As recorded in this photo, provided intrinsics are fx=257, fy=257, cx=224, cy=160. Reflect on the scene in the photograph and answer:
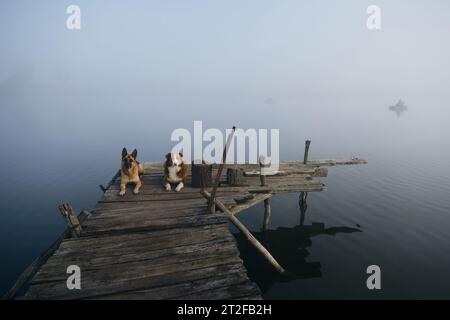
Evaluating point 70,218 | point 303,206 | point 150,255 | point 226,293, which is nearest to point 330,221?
point 303,206

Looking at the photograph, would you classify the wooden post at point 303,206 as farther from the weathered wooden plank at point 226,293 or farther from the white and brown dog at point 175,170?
the weathered wooden plank at point 226,293

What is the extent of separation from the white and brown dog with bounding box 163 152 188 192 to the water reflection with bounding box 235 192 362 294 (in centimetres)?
465

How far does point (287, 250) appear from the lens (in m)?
12.5

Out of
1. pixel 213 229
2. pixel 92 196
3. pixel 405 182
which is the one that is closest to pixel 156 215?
pixel 213 229

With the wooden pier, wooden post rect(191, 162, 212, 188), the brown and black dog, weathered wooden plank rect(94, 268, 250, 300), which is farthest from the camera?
wooden post rect(191, 162, 212, 188)

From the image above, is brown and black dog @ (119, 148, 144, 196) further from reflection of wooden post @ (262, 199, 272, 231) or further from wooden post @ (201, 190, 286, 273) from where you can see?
reflection of wooden post @ (262, 199, 272, 231)

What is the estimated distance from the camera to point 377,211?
16.2 meters

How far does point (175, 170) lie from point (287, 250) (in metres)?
6.79

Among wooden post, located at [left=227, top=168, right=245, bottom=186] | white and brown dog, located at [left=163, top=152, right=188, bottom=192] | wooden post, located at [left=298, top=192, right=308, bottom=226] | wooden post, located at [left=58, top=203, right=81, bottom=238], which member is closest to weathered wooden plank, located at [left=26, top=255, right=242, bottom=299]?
wooden post, located at [left=58, top=203, right=81, bottom=238]

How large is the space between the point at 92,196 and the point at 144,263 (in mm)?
15948

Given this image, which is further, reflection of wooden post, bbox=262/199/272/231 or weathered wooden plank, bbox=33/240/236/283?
reflection of wooden post, bbox=262/199/272/231

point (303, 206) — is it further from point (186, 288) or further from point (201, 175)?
point (186, 288)

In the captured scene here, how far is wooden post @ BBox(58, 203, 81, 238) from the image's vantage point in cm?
666
